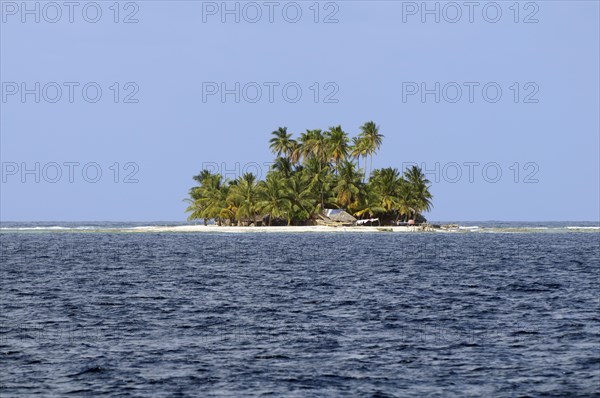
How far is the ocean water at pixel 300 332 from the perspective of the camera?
23656mm

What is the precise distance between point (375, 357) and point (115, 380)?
8209 millimetres

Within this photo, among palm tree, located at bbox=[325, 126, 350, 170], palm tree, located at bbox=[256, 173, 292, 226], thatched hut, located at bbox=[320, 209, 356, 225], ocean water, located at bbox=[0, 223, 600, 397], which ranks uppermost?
palm tree, located at bbox=[325, 126, 350, 170]

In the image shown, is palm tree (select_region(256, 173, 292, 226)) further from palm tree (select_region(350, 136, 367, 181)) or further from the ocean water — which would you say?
the ocean water

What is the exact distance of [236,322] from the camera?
3588 centimetres

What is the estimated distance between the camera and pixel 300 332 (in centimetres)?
3281

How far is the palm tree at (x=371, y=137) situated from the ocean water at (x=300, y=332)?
101m

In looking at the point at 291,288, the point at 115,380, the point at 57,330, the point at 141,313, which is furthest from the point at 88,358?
the point at 291,288

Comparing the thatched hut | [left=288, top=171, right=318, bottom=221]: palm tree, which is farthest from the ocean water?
the thatched hut

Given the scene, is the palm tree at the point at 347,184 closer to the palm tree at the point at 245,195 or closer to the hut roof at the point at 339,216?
the hut roof at the point at 339,216

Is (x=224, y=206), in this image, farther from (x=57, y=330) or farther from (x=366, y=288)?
(x=57, y=330)

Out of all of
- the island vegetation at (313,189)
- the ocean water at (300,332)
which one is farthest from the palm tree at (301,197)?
the ocean water at (300,332)

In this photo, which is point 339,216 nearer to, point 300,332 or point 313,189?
point 313,189

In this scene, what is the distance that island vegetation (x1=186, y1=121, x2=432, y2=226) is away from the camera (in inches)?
5812

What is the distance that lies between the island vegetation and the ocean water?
8007 centimetres
